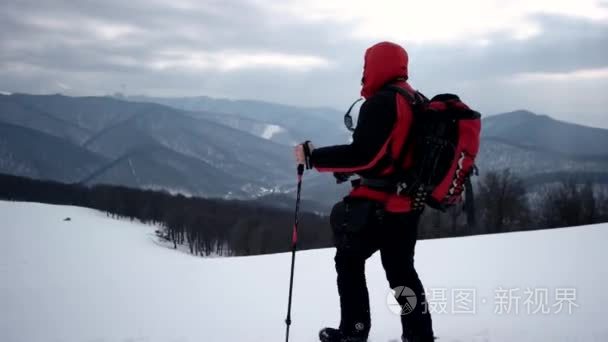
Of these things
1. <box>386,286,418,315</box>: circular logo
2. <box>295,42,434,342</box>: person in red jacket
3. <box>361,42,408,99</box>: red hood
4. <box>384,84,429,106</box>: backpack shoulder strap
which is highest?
<box>361,42,408,99</box>: red hood

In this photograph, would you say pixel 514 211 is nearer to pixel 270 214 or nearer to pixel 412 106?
pixel 412 106

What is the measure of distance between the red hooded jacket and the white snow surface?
2186mm

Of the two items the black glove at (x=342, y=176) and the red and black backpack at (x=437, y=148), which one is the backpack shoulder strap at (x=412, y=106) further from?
the black glove at (x=342, y=176)

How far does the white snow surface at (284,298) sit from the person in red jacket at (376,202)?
1.19 m

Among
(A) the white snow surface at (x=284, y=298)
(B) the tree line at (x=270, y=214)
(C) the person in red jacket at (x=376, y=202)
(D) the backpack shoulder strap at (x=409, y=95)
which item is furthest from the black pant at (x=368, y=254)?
(A) the white snow surface at (x=284, y=298)

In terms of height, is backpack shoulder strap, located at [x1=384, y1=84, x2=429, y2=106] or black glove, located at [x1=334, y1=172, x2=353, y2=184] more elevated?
backpack shoulder strap, located at [x1=384, y1=84, x2=429, y2=106]

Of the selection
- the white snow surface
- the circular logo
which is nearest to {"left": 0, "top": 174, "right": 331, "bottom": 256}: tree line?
the white snow surface

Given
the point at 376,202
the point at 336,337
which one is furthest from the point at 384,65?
the point at 336,337

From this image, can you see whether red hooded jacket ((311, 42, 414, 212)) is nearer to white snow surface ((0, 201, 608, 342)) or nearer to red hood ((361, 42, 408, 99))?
red hood ((361, 42, 408, 99))

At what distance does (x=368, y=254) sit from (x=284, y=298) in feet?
11.9

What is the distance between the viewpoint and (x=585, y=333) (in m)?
4.19

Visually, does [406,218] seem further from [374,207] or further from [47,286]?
[47,286]

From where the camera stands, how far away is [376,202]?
3182 mm

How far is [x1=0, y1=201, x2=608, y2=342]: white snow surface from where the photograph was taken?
15.3ft
